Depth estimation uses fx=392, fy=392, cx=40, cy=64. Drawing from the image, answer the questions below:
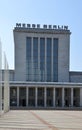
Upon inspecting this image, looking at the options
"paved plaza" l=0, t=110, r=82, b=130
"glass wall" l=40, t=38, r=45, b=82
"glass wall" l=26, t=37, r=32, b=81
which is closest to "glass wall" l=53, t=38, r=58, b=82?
"glass wall" l=40, t=38, r=45, b=82

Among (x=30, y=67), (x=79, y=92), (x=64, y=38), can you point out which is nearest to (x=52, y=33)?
(x=64, y=38)

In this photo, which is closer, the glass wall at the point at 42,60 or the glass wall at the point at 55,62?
the glass wall at the point at 42,60

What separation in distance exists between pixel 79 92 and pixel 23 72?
19.3m

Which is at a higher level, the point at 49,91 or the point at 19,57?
the point at 19,57

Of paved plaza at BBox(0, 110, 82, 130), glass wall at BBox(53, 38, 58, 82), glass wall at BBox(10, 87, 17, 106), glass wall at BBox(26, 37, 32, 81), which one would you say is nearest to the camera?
paved plaza at BBox(0, 110, 82, 130)

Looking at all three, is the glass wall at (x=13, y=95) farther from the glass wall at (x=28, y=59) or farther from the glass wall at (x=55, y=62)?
the glass wall at (x=55, y=62)

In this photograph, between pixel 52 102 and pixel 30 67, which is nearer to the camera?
pixel 52 102

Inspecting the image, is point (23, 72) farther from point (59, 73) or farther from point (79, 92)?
point (79, 92)

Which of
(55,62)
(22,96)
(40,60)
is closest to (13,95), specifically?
(22,96)

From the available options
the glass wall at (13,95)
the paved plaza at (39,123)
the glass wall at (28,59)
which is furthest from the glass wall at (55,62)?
the paved plaza at (39,123)

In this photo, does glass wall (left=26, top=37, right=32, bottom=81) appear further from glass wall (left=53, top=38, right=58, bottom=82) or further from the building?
glass wall (left=53, top=38, right=58, bottom=82)

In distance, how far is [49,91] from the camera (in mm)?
113188

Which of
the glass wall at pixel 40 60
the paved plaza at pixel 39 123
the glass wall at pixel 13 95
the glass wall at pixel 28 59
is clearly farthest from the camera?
the glass wall at pixel 28 59

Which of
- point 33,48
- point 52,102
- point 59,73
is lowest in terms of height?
point 52,102
